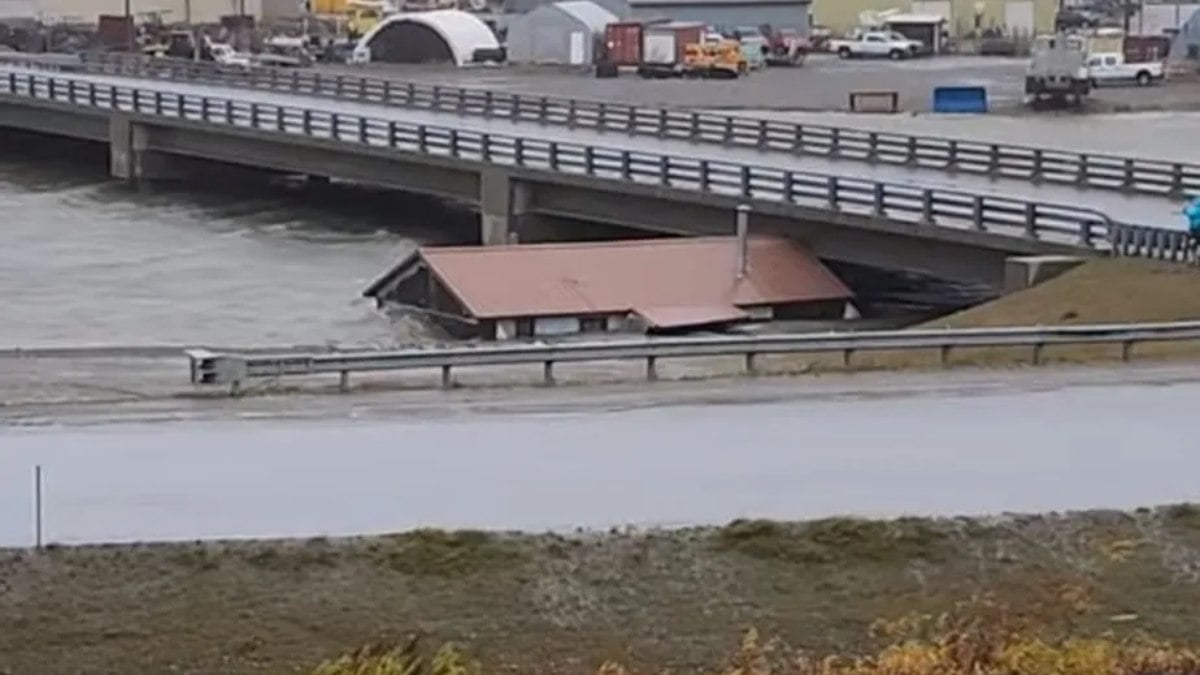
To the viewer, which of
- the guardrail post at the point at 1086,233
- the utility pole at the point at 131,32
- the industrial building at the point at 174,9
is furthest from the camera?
the industrial building at the point at 174,9

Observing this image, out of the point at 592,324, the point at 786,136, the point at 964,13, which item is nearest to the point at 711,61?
the point at 964,13

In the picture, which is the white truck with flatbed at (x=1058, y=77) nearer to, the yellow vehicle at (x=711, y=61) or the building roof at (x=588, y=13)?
the yellow vehicle at (x=711, y=61)

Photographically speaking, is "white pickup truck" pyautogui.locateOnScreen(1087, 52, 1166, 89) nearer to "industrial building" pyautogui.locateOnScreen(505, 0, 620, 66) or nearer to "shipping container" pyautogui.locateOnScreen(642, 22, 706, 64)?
"shipping container" pyautogui.locateOnScreen(642, 22, 706, 64)

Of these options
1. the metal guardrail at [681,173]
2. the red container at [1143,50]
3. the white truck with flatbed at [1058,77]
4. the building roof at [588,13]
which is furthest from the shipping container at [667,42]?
the metal guardrail at [681,173]

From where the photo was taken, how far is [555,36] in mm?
112625

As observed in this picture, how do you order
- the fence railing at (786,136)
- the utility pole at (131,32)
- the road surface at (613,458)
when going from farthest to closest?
the utility pole at (131,32) < the fence railing at (786,136) < the road surface at (613,458)

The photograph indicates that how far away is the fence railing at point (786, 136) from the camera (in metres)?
45.5

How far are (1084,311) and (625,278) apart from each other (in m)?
9.87

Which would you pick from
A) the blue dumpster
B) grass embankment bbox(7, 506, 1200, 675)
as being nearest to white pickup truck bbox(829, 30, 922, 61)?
the blue dumpster

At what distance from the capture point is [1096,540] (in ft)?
49.8

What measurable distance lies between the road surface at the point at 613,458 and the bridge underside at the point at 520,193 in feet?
51.7

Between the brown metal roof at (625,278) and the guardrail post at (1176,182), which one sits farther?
the guardrail post at (1176,182)

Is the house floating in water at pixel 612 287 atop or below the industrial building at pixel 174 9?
below

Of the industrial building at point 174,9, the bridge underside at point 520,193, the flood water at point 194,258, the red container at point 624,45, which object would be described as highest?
the industrial building at point 174,9
